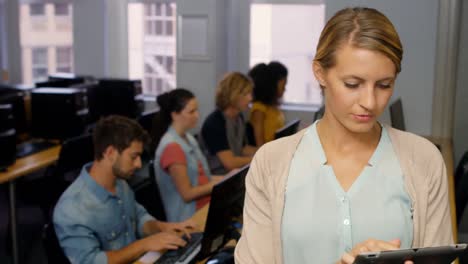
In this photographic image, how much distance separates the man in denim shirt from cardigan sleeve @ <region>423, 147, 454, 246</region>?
1489 millimetres

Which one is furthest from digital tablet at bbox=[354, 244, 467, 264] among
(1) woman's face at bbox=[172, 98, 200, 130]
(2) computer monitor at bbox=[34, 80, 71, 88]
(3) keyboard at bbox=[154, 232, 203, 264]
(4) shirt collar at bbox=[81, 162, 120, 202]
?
(2) computer monitor at bbox=[34, 80, 71, 88]

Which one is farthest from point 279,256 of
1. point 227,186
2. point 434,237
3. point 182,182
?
point 182,182

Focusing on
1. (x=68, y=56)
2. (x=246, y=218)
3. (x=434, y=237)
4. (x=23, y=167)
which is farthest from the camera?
(x=68, y=56)

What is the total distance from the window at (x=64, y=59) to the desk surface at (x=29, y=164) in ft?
7.11

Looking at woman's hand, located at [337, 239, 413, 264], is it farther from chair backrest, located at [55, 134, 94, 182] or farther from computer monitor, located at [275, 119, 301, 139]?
chair backrest, located at [55, 134, 94, 182]

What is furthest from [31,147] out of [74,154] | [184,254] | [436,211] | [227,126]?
[436,211]

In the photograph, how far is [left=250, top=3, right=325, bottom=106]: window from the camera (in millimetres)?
5770

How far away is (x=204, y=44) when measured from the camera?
5.74 m

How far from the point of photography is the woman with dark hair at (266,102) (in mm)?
4938

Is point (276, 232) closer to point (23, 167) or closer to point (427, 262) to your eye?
point (427, 262)

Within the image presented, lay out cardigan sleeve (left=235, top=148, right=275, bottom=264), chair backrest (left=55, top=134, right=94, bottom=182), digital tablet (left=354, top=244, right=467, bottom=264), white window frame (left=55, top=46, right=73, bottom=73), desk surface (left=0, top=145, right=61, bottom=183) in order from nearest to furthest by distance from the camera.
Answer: digital tablet (left=354, top=244, right=467, bottom=264)
cardigan sleeve (left=235, top=148, right=275, bottom=264)
chair backrest (left=55, top=134, right=94, bottom=182)
desk surface (left=0, top=145, right=61, bottom=183)
white window frame (left=55, top=46, right=73, bottom=73)

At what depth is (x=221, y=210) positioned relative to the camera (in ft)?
7.94

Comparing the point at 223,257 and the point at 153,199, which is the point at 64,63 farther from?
the point at 223,257

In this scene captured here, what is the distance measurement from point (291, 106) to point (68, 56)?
2.42 metres
